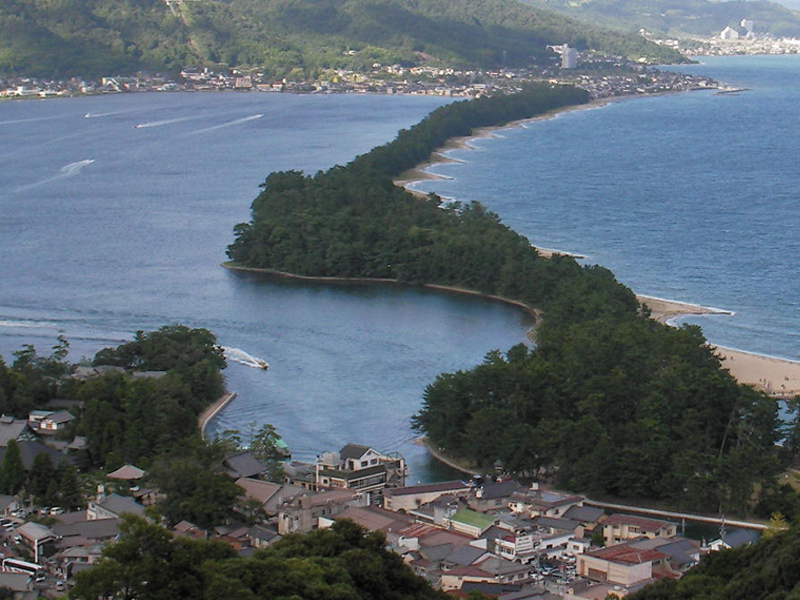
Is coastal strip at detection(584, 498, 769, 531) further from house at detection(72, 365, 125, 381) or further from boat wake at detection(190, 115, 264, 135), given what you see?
boat wake at detection(190, 115, 264, 135)

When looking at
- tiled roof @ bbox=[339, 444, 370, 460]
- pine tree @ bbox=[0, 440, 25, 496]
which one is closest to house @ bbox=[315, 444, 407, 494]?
tiled roof @ bbox=[339, 444, 370, 460]

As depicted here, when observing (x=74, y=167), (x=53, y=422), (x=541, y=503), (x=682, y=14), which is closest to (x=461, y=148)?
(x=74, y=167)

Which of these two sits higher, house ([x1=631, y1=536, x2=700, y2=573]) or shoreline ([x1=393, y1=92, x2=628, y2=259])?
shoreline ([x1=393, y1=92, x2=628, y2=259])

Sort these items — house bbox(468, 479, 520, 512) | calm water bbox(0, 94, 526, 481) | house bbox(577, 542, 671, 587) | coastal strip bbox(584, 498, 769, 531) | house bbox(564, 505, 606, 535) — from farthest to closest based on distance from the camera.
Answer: calm water bbox(0, 94, 526, 481) < coastal strip bbox(584, 498, 769, 531) < house bbox(468, 479, 520, 512) < house bbox(564, 505, 606, 535) < house bbox(577, 542, 671, 587)

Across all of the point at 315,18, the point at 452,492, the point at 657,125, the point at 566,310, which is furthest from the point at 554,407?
the point at 315,18

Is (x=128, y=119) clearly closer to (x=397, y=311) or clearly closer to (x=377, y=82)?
(x=377, y=82)
